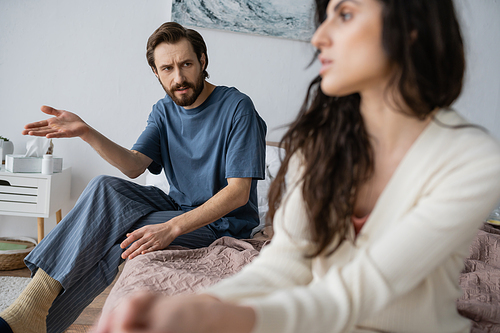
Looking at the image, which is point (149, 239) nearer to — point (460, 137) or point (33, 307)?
point (33, 307)

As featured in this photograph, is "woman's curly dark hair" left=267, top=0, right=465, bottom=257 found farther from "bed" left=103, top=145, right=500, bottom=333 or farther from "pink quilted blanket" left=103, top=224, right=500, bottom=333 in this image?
"pink quilted blanket" left=103, top=224, right=500, bottom=333

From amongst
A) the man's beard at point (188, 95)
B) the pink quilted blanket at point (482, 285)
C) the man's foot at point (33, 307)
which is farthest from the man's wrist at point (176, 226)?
the pink quilted blanket at point (482, 285)

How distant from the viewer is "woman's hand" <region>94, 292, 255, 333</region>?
1.22 feet

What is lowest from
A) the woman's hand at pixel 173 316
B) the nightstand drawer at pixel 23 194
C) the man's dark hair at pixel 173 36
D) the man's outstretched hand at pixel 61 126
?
the nightstand drawer at pixel 23 194

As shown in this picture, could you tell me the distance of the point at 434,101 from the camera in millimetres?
576

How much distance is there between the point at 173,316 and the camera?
0.37 metres

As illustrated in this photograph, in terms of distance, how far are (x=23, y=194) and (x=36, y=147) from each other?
11.5 inches

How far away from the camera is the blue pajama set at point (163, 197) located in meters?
1.23

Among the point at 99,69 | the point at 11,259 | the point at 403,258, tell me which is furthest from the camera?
the point at 99,69

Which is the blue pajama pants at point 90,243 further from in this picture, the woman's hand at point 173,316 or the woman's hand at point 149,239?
the woman's hand at point 173,316

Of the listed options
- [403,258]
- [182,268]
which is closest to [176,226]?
[182,268]

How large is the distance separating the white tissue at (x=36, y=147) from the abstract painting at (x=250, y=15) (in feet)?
3.73

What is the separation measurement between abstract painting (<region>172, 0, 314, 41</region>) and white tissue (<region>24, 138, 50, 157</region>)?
1136 millimetres

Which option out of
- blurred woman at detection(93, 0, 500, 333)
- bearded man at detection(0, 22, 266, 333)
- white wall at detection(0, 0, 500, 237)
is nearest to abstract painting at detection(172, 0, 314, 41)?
white wall at detection(0, 0, 500, 237)
